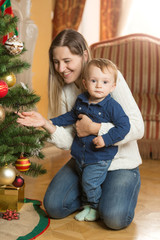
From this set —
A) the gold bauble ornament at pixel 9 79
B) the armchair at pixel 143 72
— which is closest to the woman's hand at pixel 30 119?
the gold bauble ornament at pixel 9 79

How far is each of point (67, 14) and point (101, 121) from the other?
9.22ft

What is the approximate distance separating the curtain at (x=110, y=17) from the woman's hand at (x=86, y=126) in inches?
118

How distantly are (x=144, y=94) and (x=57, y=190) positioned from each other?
1.73 meters

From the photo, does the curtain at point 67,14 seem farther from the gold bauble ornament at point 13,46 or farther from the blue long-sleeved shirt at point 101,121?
the gold bauble ornament at point 13,46

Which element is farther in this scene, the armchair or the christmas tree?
the armchair

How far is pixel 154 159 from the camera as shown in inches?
119

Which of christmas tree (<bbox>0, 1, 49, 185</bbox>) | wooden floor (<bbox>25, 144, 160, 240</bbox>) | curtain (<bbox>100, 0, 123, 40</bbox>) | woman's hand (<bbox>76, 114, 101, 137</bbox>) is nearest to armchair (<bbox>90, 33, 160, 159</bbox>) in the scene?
wooden floor (<bbox>25, 144, 160, 240</bbox>)

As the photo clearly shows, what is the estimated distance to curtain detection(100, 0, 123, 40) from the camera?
4.34 metres

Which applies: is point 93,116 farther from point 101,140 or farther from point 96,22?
point 96,22

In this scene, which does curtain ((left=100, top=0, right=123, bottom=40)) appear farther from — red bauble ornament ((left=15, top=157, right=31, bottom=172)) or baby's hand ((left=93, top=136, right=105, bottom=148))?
red bauble ornament ((left=15, top=157, right=31, bottom=172))

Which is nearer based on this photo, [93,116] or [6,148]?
[6,148]

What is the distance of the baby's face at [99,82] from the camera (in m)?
1.49

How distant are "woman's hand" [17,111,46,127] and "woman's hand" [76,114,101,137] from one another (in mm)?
188

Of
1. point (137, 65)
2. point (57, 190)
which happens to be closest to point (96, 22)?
point (137, 65)
